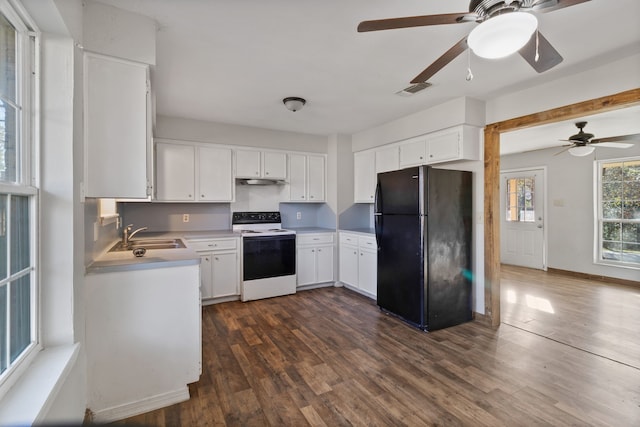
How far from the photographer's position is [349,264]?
4.38 metres

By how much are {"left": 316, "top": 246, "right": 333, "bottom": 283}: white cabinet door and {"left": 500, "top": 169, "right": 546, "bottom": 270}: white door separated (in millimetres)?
4116

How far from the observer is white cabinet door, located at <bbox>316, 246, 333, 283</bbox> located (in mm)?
4461

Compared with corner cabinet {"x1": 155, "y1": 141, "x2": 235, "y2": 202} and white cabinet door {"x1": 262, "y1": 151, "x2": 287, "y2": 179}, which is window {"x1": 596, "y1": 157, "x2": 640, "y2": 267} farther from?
corner cabinet {"x1": 155, "y1": 141, "x2": 235, "y2": 202}

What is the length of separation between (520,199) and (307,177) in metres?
4.54

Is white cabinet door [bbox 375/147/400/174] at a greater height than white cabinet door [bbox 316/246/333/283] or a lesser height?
greater

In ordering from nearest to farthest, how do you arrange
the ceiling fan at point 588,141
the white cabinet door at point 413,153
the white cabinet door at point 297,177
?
the white cabinet door at point 413,153 → the ceiling fan at point 588,141 → the white cabinet door at point 297,177

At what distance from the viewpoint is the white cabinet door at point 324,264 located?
4.46m

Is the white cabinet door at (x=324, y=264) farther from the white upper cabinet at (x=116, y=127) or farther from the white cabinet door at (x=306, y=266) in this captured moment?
the white upper cabinet at (x=116, y=127)

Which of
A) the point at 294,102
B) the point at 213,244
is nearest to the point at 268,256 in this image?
the point at 213,244

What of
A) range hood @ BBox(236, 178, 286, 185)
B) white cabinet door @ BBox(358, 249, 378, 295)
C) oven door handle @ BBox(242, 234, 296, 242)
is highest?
range hood @ BBox(236, 178, 286, 185)

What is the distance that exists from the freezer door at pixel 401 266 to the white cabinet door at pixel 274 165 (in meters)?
1.68

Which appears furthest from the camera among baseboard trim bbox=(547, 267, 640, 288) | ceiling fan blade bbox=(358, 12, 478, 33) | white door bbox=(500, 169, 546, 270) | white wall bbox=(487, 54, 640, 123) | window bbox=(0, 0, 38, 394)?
white door bbox=(500, 169, 546, 270)

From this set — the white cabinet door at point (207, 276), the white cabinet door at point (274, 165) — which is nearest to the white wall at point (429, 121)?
the white cabinet door at point (274, 165)

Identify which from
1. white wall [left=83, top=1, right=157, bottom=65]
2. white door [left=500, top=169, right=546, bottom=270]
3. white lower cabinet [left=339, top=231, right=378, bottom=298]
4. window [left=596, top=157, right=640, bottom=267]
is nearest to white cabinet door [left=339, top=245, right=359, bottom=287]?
white lower cabinet [left=339, top=231, right=378, bottom=298]
